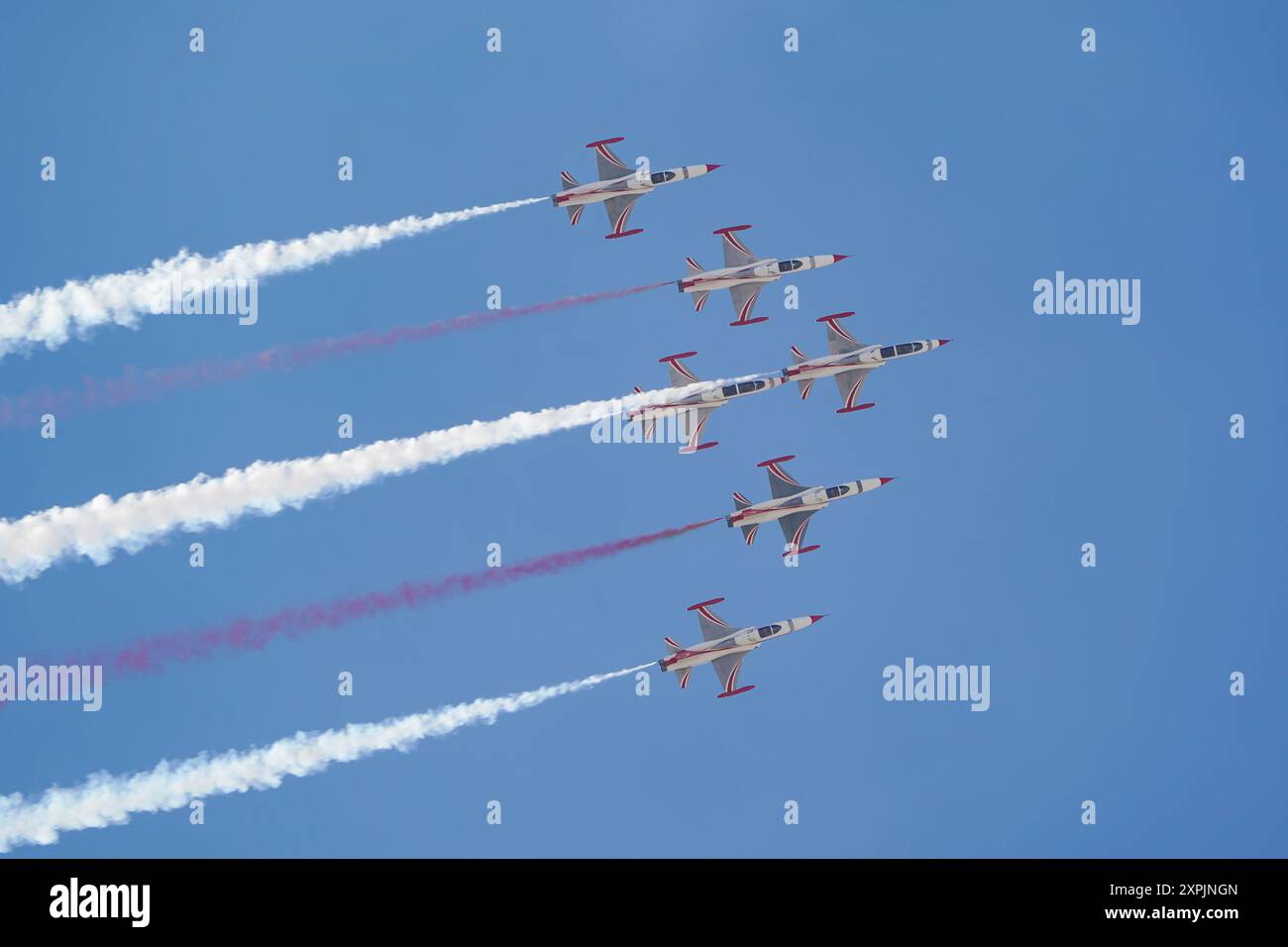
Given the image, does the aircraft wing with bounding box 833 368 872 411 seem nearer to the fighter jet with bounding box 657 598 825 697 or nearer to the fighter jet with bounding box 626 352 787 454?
the fighter jet with bounding box 626 352 787 454

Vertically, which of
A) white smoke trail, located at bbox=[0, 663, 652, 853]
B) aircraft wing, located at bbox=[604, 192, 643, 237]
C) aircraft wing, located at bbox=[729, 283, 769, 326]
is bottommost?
white smoke trail, located at bbox=[0, 663, 652, 853]

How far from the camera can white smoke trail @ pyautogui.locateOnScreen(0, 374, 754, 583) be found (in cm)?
8056

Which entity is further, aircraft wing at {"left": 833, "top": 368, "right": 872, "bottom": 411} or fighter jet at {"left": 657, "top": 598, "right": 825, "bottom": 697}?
aircraft wing at {"left": 833, "top": 368, "right": 872, "bottom": 411}

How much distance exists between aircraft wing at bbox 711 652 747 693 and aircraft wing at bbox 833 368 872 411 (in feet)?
39.8

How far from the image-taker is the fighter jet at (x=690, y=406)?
301ft

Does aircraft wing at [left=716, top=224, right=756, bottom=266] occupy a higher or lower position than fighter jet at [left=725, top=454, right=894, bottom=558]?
higher

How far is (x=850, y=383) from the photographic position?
95.9 m

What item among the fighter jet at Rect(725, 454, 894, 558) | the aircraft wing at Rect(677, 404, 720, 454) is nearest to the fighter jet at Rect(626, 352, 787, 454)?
the aircraft wing at Rect(677, 404, 720, 454)

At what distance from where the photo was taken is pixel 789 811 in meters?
94.2

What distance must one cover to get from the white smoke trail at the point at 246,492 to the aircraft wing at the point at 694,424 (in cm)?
85

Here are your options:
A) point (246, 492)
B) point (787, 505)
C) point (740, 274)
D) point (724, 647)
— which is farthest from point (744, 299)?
point (246, 492)

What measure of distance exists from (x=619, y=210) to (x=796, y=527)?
51.0ft

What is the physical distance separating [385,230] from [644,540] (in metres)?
17.6
